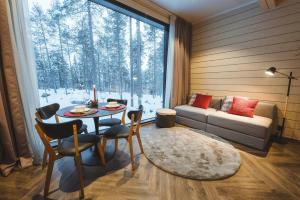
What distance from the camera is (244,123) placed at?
90.4 inches

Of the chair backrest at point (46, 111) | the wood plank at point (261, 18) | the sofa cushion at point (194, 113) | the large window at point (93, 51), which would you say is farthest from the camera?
the sofa cushion at point (194, 113)

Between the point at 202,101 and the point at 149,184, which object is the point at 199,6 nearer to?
the point at 202,101

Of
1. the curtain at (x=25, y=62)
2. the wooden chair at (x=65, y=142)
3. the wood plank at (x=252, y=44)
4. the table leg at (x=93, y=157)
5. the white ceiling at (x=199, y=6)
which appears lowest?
the table leg at (x=93, y=157)

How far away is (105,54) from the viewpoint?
2.58 m

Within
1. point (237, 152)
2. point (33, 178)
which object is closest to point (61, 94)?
point (33, 178)

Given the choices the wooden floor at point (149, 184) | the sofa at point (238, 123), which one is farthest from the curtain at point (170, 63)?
the wooden floor at point (149, 184)

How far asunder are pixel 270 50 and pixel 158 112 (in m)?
A: 2.46

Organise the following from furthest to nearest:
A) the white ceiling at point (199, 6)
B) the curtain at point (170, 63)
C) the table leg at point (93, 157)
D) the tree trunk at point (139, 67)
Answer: the curtain at point (170, 63), the tree trunk at point (139, 67), the white ceiling at point (199, 6), the table leg at point (93, 157)

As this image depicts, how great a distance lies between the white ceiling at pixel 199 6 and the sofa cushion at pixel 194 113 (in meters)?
2.20

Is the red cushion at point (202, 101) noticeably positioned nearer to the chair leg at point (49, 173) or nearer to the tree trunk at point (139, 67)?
the tree trunk at point (139, 67)

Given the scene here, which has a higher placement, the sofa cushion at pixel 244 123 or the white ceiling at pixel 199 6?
the white ceiling at pixel 199 6

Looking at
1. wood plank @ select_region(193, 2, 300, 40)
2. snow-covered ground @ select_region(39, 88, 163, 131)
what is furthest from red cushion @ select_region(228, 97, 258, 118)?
snow-covered ground @ select_region(39, 88, 163, 131)

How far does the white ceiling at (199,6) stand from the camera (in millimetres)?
2738

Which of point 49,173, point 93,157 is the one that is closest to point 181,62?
point 93,157
